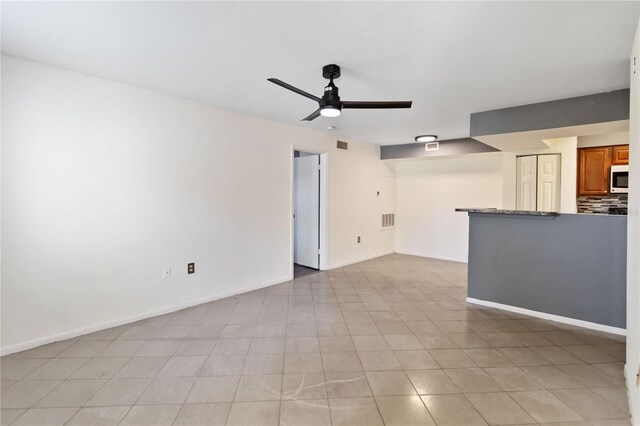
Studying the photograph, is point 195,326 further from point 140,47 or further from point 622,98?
point 622,98

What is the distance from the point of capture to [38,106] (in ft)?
7.91

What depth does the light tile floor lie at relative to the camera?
1729 mm

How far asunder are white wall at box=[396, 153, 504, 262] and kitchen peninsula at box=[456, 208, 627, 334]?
2172 millimetres

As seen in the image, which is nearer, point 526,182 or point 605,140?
point 605,140

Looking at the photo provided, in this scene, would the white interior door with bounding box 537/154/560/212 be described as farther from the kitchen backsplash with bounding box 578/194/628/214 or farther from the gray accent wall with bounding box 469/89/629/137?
the gray accent wall with bounding box 469/89/629/137

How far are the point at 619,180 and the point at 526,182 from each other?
1.18 metres

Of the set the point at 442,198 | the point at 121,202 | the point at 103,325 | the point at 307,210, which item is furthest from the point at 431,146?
the point at 103,325

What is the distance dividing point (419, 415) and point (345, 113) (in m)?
3.17

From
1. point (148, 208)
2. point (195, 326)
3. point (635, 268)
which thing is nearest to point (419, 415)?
point (635, 268)

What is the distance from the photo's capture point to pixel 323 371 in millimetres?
2141

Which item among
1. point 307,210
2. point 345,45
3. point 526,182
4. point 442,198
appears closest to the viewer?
point 345,45

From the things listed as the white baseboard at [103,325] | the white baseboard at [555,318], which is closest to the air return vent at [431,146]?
the white baseboard at [555,318]

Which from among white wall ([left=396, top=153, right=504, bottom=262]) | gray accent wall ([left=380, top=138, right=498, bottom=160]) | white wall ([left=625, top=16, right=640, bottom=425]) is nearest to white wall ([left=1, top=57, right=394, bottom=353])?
gray accent wall ([left=380, top=138, right=498, bottom=160])

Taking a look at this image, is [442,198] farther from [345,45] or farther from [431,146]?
[345,45]
